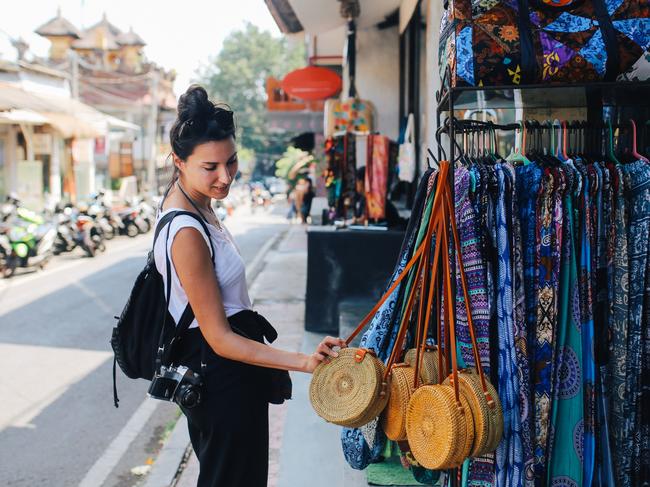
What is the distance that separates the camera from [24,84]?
21.3 m

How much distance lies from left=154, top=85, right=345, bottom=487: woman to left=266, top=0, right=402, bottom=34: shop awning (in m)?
6.13

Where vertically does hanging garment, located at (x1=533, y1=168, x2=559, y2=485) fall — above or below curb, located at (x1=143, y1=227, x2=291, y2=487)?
above

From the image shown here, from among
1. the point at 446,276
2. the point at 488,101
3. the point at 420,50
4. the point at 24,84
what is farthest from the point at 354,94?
the point at 24,84

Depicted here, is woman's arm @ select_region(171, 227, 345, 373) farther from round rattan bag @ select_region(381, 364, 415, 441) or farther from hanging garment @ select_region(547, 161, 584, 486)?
hanging garment @ select_region(547, 161, 584, 486)

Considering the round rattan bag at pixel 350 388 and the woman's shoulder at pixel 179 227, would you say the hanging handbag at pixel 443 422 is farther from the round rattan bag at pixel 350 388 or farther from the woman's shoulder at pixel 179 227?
the woman's shoulder at pixel 179 227

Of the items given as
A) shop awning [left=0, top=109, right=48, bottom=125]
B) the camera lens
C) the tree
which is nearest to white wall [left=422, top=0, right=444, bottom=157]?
the camera lens

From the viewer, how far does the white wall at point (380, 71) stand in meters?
9.23

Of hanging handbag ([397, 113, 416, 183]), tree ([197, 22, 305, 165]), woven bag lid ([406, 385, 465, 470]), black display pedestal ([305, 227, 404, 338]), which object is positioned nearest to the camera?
woven bag lid ([406, 385, 465, 470])

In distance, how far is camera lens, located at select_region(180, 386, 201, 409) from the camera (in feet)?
7.21

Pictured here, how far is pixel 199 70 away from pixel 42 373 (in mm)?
67601

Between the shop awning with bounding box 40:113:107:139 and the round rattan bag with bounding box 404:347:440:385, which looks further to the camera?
the shop awning with bounding box 40:113:107:139

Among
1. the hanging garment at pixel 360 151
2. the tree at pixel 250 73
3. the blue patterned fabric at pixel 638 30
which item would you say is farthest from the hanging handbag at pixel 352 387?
the tree at pixel 250 73

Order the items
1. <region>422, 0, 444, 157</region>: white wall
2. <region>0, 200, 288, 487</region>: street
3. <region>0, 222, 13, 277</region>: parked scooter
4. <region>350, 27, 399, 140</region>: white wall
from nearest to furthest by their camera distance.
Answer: <region>0, 200, 288, 487</region>: street, <region>422, 0, 444, 157</region>: white wall, <region>350, 27, 399, 140</region>: white wall, <region>0, 222, 13, 277</region>: parked scooter

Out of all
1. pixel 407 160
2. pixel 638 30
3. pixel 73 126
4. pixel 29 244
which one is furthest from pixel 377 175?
pixel 73 126
